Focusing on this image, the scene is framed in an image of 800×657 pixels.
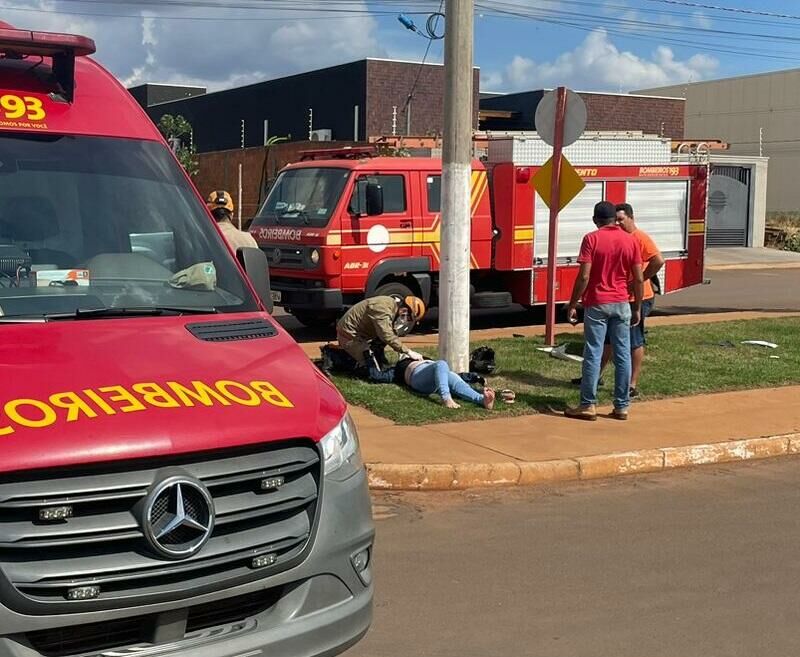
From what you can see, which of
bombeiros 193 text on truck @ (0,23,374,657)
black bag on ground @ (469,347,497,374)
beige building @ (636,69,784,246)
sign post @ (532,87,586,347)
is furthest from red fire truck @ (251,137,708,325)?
beige building @ (636,69,784,246)

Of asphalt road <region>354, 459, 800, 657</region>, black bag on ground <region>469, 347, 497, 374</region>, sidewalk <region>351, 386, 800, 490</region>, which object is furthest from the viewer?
black bag on ground <region>469, 347, 497, 374</region>

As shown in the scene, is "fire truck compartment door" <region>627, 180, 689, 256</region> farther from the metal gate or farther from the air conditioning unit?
the metal gate

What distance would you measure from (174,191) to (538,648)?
8.66 feet

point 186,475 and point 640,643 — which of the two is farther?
point 640,643

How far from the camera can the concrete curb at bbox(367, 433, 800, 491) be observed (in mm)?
7254

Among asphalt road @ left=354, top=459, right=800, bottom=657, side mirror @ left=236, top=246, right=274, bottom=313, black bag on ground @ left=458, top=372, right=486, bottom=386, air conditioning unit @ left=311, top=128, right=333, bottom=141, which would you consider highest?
air conditioning unit @ left=311, top=128, right=333, bottom=141

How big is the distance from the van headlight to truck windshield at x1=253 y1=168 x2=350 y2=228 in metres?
10.3

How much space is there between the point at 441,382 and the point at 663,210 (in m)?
8.82

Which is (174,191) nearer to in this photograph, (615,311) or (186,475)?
(186,475)

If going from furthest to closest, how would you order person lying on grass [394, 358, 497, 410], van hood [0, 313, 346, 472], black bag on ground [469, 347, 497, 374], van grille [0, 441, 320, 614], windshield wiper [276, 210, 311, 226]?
windshield wiper [276, 210, 311, 226] < black bag on ground [469, 347, 497, 374] < person lying on grass [394, 358, 497, 410] < van hood [0, 313, 346, 472] < van grille [0, 441, 320, 614]

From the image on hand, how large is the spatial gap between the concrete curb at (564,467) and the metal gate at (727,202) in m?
31.3

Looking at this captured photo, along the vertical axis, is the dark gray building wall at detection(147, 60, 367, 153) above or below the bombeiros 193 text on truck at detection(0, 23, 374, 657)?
above

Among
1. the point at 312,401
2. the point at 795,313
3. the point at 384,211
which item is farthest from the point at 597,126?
the point at 312,401

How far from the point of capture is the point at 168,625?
3.09 metres
